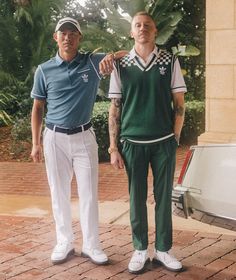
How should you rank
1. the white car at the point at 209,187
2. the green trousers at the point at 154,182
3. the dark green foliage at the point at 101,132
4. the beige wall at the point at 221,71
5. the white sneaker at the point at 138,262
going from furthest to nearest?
the dark green foliage at the point at 101,132 → the beige wall at the point at 221,71 → the white sneaker at the point at 138,262 → the green trousers at the point at 154,182 → the white car at the point at 209,187

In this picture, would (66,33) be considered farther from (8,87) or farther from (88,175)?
(8,87)

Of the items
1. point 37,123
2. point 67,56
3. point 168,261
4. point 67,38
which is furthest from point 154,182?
point 67,38

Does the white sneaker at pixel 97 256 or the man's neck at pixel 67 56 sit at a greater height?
the man's neck at pixel 67 56

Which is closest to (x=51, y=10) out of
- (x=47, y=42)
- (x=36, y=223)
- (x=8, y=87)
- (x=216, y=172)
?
(x=47, y=42)

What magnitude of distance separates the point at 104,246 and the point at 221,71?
326 centimetres

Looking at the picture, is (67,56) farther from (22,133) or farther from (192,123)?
(192,123)

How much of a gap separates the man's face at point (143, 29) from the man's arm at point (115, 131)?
1.65 ft

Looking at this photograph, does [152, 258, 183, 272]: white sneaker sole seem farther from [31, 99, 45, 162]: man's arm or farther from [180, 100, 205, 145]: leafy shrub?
[180, 100, 205, 145]: leafy shrub

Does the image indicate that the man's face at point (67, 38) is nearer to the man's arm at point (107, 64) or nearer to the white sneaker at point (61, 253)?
the man's arm at point (107, 64)

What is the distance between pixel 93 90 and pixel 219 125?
3299mm

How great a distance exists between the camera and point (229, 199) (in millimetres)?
3742

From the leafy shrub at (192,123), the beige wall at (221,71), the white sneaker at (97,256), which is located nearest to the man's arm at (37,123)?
the white sneaker at (97,256)

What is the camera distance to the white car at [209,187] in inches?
148

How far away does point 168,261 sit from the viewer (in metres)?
4.34
